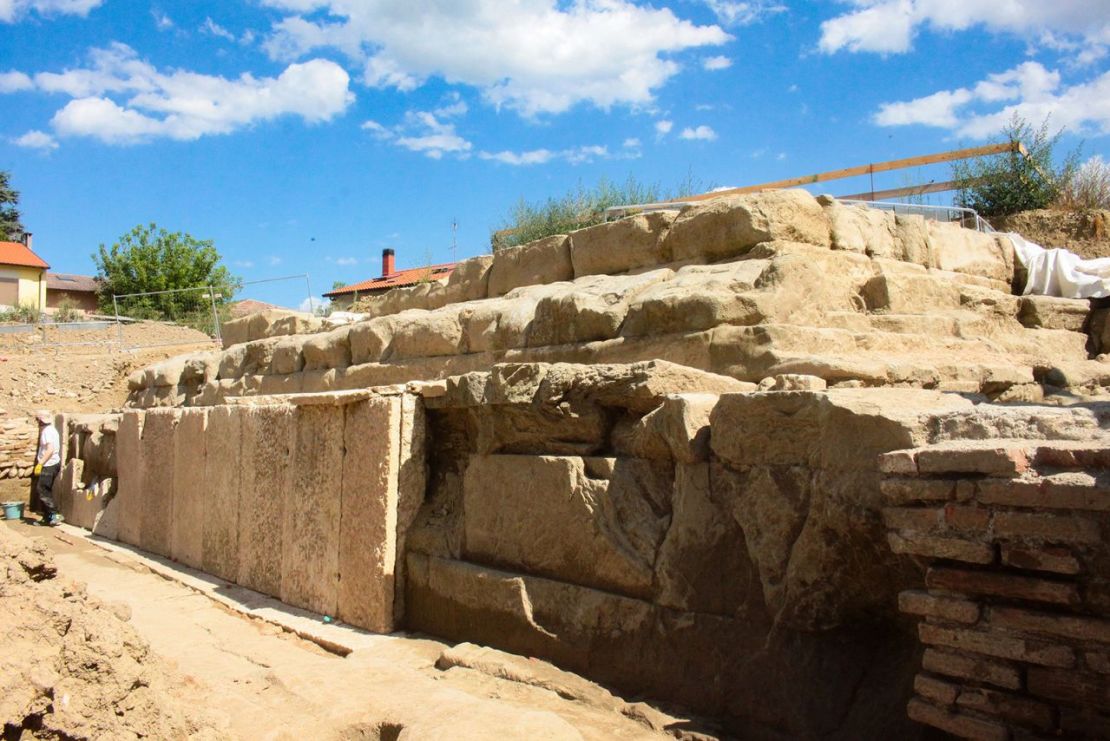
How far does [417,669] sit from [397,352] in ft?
10.7

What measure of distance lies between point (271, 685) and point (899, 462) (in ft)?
10.3

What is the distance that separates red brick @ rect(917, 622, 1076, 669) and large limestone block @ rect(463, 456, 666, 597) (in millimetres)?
1372

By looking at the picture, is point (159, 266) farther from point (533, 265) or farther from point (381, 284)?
point (533, 265)

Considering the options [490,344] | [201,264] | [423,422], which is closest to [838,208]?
[490,344]

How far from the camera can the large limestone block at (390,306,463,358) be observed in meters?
6.43

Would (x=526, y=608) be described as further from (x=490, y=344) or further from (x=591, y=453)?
(x=490, y=344)

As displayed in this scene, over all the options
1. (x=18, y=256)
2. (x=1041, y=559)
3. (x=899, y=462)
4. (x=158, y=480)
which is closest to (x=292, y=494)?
(x=158, y=480)

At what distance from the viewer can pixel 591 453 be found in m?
4.18

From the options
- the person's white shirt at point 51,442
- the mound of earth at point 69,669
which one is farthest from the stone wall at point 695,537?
the person's white shirt at point 51,442

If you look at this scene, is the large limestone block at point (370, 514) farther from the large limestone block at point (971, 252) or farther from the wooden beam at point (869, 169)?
the wooden beam at point (869, 169)

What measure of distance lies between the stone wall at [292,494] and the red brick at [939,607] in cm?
314

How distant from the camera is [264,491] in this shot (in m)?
6.20

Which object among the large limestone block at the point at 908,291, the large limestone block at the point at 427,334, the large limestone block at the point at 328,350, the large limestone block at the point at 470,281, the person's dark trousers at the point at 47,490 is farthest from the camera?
the person's dark trousers at the point at 47,490

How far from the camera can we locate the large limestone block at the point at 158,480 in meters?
7.89
